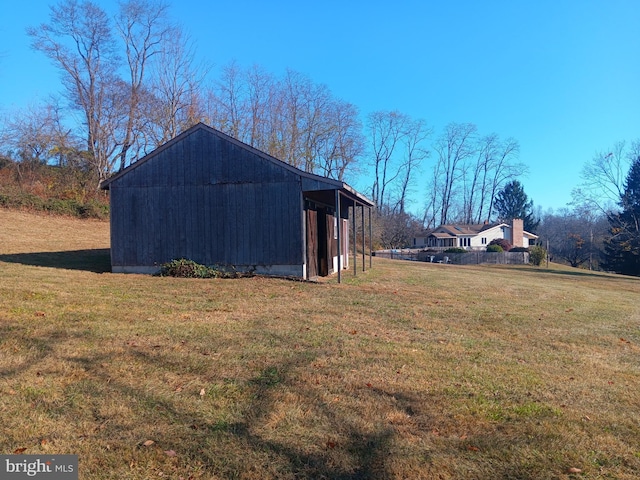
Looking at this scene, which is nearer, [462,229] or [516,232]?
[462,229]

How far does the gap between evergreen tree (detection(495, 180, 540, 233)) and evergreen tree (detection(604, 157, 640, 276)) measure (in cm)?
3116

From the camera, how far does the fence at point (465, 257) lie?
1677 inches

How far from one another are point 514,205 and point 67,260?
77391 mm

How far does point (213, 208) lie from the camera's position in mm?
13898

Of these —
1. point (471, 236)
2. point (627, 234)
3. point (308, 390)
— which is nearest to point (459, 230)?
point (471, 236)

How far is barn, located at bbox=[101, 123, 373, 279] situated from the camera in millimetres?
13438

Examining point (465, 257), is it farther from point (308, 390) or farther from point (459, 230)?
point (308, 390)

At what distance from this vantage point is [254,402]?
164 inches

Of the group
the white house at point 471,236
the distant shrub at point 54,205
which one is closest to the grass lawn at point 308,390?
the distant shrub at point 54,205

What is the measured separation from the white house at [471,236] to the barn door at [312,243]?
162ft

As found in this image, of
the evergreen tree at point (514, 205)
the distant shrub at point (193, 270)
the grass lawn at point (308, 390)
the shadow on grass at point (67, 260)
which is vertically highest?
the evergreen tree at point (514, 205)

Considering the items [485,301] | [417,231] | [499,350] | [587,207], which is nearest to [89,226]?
[485,301]

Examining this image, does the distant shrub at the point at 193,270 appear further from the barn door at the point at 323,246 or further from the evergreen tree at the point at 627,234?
the evergreen tree at the point at 627,234

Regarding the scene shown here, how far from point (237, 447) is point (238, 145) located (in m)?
11.3
